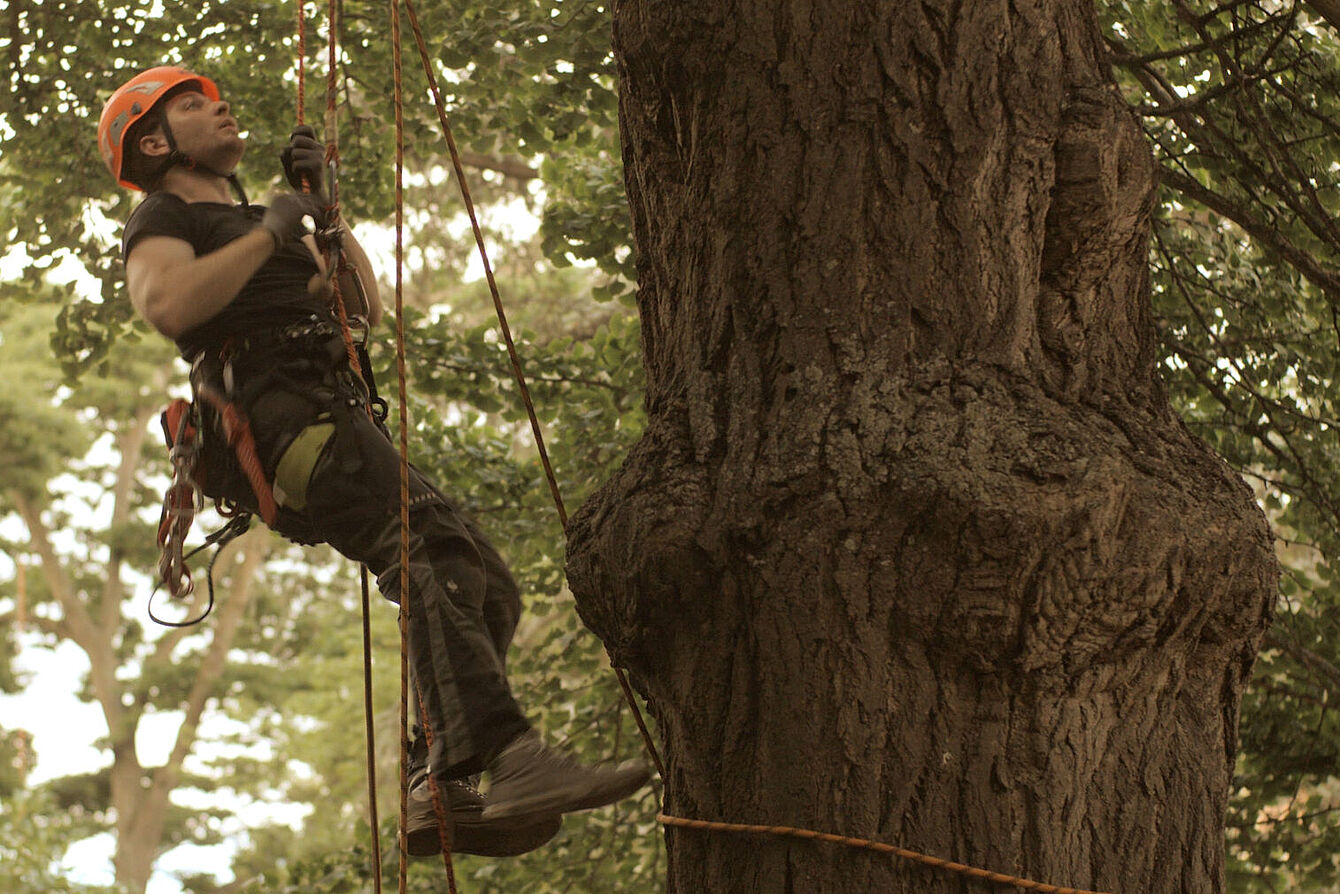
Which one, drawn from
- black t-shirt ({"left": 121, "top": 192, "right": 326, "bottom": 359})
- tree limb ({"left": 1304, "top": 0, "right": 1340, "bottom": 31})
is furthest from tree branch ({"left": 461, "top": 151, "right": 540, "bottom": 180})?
tree limb ({"left": 1304, "top": 0, "right": 1340, "bottom": 31})

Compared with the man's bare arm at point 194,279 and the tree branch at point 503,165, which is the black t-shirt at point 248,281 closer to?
the man's bare arm at point 194,279

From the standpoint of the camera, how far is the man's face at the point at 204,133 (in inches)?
124

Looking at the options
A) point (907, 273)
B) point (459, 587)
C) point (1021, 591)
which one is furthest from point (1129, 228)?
point (459, 587)

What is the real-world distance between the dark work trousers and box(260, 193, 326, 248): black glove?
27cm

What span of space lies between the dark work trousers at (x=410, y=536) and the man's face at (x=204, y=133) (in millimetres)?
543

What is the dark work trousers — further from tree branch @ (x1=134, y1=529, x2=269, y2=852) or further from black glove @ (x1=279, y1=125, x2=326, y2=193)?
tree branch @ (x1=134, y1=529, x2=269, y2=852)

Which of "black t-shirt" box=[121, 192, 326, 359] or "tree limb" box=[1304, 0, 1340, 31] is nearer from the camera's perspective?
"black t-shirt" box=[121, 192, 326, 359]

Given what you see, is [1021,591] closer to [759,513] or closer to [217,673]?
[759,513]

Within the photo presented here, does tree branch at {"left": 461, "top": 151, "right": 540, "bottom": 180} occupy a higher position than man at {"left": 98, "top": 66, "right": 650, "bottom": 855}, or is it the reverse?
tree branch at {"left": 461, "top": 151, "right": 540, "bottom": 180}

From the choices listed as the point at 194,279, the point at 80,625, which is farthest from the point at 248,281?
the point at 80,625

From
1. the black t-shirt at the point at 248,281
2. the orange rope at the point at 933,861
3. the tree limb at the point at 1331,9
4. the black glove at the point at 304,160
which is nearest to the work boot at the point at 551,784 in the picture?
the orange rope at the point at 933,861

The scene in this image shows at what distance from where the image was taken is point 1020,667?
181 cm

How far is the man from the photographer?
2699 millimetres

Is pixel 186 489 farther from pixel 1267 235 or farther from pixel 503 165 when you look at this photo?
pixel 503 165
